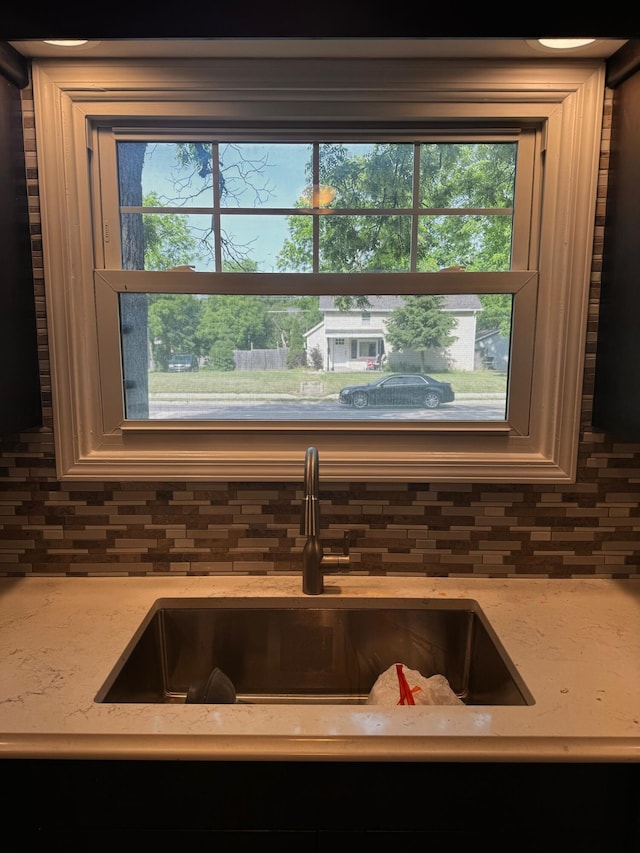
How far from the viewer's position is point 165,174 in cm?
133

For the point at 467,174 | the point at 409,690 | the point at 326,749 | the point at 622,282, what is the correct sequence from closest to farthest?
the point at 326,749, the point at 409,690, the point at 622,282, the point at 467,174

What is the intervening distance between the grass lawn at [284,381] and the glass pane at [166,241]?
11.1 inches

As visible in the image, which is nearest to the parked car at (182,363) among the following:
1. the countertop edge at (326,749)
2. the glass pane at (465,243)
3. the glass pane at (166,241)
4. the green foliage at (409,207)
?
the glass pane at (166,241)

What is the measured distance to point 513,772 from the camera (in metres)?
0.83

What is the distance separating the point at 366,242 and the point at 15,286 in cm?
85

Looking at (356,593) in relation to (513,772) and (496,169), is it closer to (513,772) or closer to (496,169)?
(513,772)

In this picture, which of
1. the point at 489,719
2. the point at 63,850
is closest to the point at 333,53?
the point at 489,719

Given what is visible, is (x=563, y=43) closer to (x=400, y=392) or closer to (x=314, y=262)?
(x=314, y=262)

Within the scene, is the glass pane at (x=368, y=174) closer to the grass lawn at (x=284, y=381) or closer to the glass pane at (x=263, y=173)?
the glass pane at (x=263, y=173)

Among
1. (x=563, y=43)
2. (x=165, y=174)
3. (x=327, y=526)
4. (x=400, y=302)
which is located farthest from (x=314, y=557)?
(x=563, y=43)

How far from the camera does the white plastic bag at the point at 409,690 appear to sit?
3.51 ft

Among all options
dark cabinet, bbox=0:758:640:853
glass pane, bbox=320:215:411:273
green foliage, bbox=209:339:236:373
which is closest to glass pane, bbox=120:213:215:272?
green foliage, bbox=209:339:236:373

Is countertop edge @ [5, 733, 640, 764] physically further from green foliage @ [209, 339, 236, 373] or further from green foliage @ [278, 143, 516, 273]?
green foliage @ [278, 143, 516, 273]

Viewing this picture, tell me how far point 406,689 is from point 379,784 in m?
0.26
